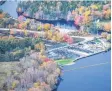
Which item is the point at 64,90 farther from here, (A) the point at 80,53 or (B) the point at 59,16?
(B) the point at 59,16

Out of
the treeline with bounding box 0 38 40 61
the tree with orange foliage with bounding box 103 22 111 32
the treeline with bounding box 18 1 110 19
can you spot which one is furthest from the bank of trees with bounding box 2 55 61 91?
the tree with orange foliage with bounding box 103 22 111 32

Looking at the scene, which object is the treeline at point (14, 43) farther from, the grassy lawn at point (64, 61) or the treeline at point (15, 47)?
the grassy lawn at point (64, 61)

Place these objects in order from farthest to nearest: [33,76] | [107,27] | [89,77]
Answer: [107,27] → [89,77] → [33,76]

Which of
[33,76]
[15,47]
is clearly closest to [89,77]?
[33,76]

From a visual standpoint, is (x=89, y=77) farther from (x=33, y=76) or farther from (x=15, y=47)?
(x=15, y=47)

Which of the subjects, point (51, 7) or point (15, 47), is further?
point (51, 7)

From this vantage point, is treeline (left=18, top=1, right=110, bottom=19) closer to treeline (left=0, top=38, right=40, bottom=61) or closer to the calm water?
treeline (left=0, top=38, right=40, bottom=61)

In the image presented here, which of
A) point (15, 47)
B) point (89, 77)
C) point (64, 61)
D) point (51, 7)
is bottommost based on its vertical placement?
point (89, 77)

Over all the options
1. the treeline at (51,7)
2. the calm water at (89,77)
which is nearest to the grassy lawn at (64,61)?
the calm water at (89,77)

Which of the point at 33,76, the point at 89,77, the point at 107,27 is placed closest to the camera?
the point at 33,76

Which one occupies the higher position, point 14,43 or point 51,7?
point 51,7
